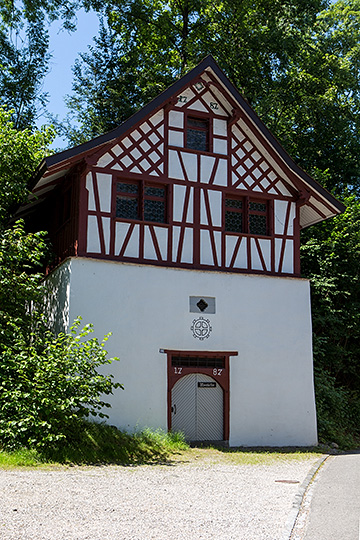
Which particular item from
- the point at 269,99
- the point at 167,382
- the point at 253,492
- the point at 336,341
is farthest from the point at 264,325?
the point at 269,99

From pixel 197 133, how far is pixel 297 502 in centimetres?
1155

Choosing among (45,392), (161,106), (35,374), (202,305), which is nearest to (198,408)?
(202,305)

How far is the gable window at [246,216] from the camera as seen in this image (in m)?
18.3

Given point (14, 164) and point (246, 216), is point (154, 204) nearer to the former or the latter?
point (246, 216)

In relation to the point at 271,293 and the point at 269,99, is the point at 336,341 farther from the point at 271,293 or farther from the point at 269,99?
the point at 269,99

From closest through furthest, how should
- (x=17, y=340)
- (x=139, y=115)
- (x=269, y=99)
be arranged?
(x=17, y=340), (x=139, y=115), (x=269, y=99)

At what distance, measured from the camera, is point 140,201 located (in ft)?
56.0

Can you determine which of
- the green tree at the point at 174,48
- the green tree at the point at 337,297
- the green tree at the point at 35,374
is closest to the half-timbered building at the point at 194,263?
the green tree at the point at 35,374

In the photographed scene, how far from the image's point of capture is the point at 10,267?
628 inches

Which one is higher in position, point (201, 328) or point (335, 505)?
point (201, 328)

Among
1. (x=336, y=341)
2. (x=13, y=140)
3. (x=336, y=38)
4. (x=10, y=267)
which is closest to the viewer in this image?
(x=10, y=267)

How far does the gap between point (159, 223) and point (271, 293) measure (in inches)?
147

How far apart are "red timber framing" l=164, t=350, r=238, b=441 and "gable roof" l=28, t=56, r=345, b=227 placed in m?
5.42

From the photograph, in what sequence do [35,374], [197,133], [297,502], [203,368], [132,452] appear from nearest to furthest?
[297,502], [35,374], [132,452], [203,368], [197,133]
